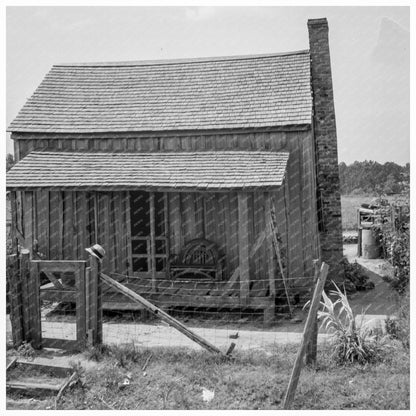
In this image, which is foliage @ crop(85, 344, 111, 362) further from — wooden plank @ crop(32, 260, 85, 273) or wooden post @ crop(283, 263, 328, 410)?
wooden post @ crop(283, 263, 328, 410)

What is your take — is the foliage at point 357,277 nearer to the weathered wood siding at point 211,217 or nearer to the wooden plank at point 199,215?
the weathered wood siding at point 211,217

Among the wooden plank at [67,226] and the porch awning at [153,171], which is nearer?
the porch awning at [153,171]

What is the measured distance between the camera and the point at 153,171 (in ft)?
37.8

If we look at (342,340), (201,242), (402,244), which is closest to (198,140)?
(201,242)

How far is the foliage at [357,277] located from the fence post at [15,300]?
8.62m

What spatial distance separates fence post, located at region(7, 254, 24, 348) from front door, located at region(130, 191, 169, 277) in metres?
3.63

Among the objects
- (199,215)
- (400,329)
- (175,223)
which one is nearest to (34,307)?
(175,223)

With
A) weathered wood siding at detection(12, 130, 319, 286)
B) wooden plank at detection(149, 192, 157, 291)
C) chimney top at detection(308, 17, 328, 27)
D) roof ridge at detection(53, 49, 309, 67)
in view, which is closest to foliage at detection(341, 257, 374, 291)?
weathered wood siding at detection(12, 130, 319, 286)

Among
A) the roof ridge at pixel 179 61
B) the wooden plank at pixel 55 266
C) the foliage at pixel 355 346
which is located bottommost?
the foliage at pixel 355 346

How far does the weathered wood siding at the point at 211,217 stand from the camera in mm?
11820

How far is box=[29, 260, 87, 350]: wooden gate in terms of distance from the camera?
8.09m

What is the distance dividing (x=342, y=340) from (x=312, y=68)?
963 cm

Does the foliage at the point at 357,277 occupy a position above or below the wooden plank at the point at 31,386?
above

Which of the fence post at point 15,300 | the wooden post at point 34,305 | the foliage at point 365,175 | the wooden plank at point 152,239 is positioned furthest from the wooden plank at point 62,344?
the foliage at point 365,175
